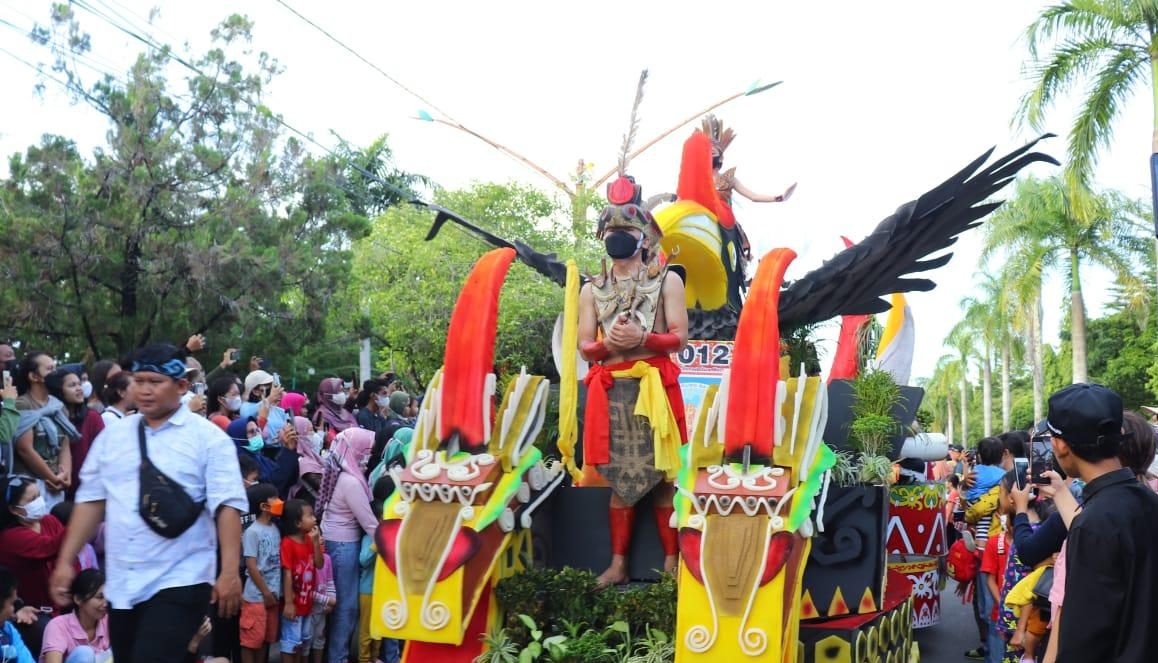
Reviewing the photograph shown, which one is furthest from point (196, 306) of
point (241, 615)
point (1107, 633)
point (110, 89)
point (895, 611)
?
point (1107, 633)

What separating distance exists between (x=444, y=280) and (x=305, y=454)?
20022mm

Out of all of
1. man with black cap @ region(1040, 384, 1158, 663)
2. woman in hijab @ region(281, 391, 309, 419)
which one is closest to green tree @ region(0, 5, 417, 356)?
woman in hijab @ region(281, 391, 309, 419)

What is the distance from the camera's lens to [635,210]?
20.9ft

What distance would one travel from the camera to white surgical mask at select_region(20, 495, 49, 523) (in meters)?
5.93

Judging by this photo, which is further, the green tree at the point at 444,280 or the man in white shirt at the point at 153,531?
the green tree at the point at 444,280

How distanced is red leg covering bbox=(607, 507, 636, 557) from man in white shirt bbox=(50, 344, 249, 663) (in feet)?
7.91

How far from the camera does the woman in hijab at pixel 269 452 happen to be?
7.77 m

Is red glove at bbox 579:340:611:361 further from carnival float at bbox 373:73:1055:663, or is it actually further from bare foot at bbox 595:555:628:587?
bare foot at bbox 595:555:628:587

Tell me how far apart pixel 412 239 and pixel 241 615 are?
22576 millimetres

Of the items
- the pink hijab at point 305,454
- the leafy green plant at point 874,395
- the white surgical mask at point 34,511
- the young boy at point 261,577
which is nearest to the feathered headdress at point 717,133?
the leafy green plant at point 874,395

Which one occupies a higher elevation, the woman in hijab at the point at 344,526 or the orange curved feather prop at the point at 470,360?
the orange curved feather prop at the point at 470,360

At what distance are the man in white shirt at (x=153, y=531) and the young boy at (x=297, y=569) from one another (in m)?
2.97

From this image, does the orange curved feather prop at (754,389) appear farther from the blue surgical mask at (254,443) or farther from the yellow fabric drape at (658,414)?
the blue surgical mask at (254,443)

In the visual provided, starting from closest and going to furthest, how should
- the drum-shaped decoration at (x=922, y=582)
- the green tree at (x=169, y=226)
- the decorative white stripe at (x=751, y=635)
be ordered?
1. the decorative white stripe at (x=751, y=635)
2. the drum-shaped decoration at (x=922, y=582)
3. the green tree at (x=169, y=226)
